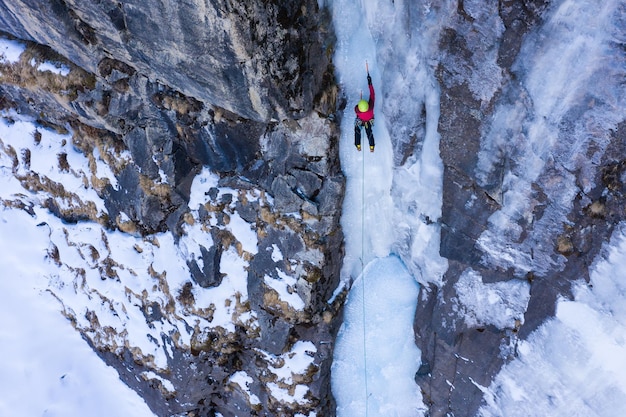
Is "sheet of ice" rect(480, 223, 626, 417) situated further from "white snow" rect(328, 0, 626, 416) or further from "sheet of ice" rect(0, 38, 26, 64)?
"sheet of ice" rect(0, 38, 26, 64)

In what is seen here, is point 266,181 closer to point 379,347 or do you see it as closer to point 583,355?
point 379,347

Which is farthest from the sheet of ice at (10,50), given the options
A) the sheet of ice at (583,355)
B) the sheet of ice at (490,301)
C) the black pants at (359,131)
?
the sheet of ice at (583,355)

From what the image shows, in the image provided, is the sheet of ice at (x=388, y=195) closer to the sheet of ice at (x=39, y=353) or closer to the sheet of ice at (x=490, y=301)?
the sheet of ice at (x=490, y=301)

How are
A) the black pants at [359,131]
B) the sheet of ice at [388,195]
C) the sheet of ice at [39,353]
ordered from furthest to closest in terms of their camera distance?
1. the sheet of ice at [39,353]
2. the black pants at [359,131]
3. the sheet of ice at [388,195]

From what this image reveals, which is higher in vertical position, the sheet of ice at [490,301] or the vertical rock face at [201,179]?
the vertical rock face at [201,179]

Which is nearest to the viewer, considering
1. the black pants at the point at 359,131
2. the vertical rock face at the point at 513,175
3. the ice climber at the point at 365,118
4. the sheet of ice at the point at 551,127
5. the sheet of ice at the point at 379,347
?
the sheet of ice at the point at 551,127

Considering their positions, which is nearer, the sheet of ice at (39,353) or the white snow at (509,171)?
the white snow at (509,171)

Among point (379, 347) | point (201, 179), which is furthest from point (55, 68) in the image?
point (379, 347)

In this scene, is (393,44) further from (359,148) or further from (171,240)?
(171,240)
